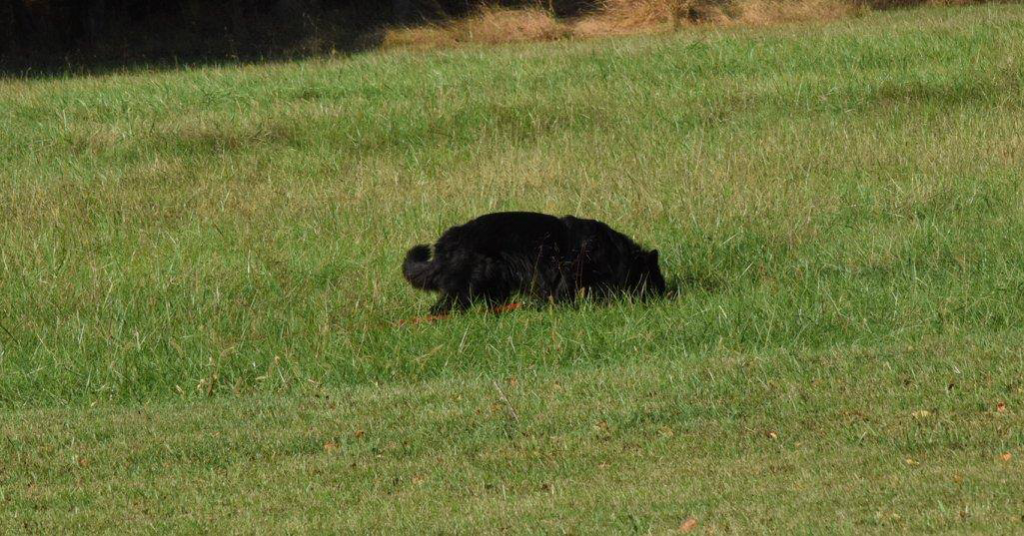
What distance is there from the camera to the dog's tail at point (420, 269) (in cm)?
860

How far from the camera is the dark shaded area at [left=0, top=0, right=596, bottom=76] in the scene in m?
24.7

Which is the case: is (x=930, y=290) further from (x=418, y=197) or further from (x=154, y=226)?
(x=154, y=226)

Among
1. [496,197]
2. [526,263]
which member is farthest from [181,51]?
[526,263]

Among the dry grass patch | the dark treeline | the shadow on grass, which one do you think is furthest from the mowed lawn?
the dark treeline

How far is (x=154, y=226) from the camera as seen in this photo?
1156 centimetres

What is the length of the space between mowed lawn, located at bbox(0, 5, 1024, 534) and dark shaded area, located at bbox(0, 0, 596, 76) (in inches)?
301

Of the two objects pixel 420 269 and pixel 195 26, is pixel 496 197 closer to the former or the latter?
pixel 420 269

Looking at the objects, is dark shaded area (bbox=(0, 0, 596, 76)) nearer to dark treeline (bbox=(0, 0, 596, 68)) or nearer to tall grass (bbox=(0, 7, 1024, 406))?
dark treeline (bbox=(0, 0, 596, 68))

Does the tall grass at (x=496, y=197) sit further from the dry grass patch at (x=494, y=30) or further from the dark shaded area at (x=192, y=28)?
the dark shaded area at (x=192, y=28)

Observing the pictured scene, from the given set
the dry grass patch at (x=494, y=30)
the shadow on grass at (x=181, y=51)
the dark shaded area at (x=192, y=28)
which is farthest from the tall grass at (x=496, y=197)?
the dark shaded area at (x=192, y=28)

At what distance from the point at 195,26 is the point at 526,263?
21102 millimetres

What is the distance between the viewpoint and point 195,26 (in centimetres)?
2780

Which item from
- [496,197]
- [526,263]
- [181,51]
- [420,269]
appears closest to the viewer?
[526,263]

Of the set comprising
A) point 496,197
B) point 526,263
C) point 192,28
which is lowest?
point 496,197
